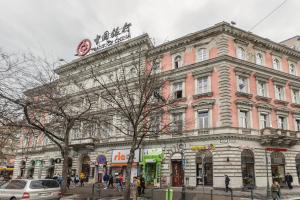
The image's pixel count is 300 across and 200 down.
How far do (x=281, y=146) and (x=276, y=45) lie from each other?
42.3 ft

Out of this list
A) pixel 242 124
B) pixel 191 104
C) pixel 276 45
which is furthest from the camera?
pixel 276 45

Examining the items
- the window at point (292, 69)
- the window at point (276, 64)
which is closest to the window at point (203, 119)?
the window at point (276, 64)

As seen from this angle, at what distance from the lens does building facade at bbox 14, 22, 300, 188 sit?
3019 centimetres

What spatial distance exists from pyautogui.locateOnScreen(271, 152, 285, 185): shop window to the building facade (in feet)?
0.35

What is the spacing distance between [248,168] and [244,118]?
17.1 ft

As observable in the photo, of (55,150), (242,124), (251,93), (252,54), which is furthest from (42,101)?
(55,150)

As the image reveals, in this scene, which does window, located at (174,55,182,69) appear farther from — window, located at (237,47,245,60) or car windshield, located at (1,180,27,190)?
car windshield, located at (1,180,27,190)

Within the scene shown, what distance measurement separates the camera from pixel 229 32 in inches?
1315

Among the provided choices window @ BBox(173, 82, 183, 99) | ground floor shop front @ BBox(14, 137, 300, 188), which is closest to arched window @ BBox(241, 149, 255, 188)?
ground floor shop front @ BBox(14, 137, 300, 188)

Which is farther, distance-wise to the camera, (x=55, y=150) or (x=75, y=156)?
(x=55, y=150)

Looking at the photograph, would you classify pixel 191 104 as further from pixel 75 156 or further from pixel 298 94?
pixel 75 156

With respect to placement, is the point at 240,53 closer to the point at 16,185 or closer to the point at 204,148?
the point at 204,148

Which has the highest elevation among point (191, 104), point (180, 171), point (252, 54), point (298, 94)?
point (252, 54)

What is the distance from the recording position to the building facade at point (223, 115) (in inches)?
1188
